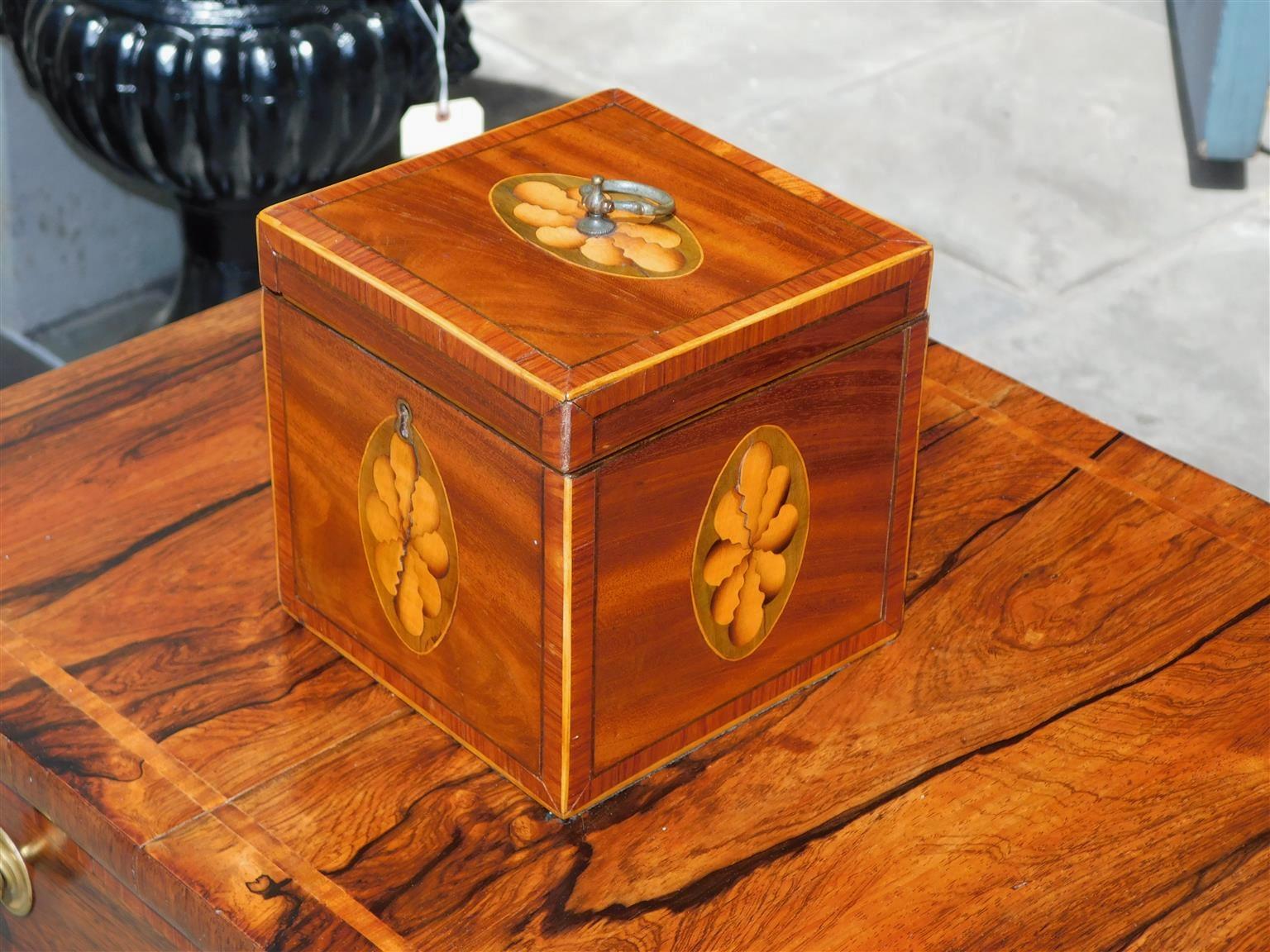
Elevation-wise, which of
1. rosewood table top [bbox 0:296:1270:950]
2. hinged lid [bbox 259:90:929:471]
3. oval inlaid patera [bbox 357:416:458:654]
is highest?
hinged lid [bbox 259:90:929:471]

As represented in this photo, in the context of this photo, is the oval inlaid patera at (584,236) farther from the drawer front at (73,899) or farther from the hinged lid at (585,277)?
the drawer front at (73,899)

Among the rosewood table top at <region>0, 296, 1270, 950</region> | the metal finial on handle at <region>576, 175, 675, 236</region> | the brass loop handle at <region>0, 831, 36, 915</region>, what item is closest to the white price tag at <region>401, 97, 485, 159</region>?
the rosewood table top at <region>0, 296, 1270, 950</region>

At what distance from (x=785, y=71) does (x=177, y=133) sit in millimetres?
944

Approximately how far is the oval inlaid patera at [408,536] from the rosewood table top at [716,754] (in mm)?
54

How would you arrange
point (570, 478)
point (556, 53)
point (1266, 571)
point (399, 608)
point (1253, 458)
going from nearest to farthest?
point (570, 478), point (399, 608), point (1266, 571), point (1253, 458), point (556, 53)

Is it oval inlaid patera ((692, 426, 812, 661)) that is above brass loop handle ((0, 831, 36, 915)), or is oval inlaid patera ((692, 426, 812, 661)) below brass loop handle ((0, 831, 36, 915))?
above

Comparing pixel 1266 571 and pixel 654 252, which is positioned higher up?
pixel 654 252

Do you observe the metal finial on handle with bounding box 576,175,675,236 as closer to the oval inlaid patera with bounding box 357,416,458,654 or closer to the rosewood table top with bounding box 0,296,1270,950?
the oval inlaid patera with bounding box 357,416,458,654

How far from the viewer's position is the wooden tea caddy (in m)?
0.61

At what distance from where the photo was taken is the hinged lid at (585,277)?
0.60 metres

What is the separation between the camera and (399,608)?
70cm

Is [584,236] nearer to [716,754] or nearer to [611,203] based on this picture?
[611,203]

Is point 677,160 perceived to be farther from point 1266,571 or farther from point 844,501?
point 1266,571

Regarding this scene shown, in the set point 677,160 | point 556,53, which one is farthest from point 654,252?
point 556,53
